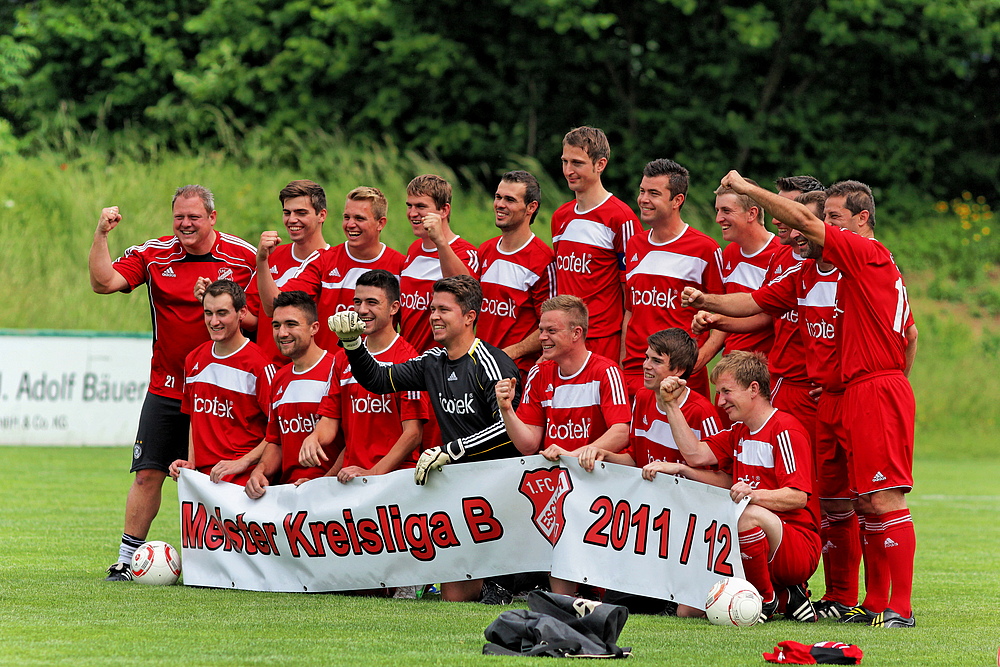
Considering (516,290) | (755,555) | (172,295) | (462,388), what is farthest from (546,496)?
(172,295)

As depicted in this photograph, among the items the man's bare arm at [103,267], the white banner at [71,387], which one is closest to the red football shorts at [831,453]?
the man's bare arm at [103,267]

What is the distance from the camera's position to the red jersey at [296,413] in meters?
7.57

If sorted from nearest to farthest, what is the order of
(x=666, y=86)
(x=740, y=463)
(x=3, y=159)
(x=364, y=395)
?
1. (x=740, y=463)
2. (x=364, y=395)
3. (x=3, y=159)
4. (x=666, y=86)

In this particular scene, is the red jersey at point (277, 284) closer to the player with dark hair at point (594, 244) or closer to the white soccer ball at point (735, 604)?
the player with dark hair at point (594, 244)

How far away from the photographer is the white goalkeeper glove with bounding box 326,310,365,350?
6.64 m

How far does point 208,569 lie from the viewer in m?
7.53

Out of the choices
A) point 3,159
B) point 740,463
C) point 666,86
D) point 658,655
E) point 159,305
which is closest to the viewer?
point 658,655

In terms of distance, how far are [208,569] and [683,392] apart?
3189 millimetres

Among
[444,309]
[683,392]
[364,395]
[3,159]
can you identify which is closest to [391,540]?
[364,395]

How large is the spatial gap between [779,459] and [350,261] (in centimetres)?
321

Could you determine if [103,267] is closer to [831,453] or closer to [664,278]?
[664,278]

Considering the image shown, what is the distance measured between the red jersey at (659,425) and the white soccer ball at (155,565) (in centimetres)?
300

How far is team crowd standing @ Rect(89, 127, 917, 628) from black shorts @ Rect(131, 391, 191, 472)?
2 cm

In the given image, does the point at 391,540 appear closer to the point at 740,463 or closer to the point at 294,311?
the point at 294,311
